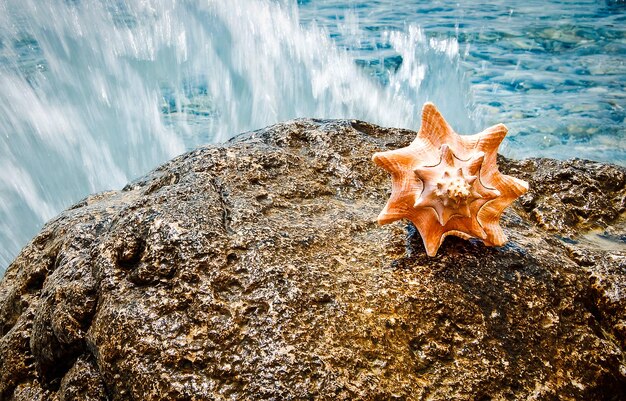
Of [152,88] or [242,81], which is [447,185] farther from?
[152,88]

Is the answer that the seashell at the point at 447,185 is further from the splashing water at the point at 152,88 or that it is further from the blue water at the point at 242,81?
the splashing water at the point at 152,88

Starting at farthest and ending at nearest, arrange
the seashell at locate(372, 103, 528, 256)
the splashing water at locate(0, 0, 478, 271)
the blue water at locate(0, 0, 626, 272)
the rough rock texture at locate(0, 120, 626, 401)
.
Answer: the splashing water at locate(0, 0, 478, 271) < the blue water at locate(0, 0, 626, 272) < the seashell at locate(372, 103, 528, 256) < the rough rock texture at locate(0, 120, 626, 401)

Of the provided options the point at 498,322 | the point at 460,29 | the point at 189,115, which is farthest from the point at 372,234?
the point at 460,29

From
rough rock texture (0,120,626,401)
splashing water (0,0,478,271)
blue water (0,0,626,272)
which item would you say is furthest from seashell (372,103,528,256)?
splashing water (0,0,478,271)

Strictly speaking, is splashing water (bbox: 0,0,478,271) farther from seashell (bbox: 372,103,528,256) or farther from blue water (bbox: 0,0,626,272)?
seashell (bbox: 372,103,528,256)

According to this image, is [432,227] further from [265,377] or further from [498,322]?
[265,377]

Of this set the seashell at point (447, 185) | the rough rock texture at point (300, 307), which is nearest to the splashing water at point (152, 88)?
the rough rock texture at point (300, 307)
